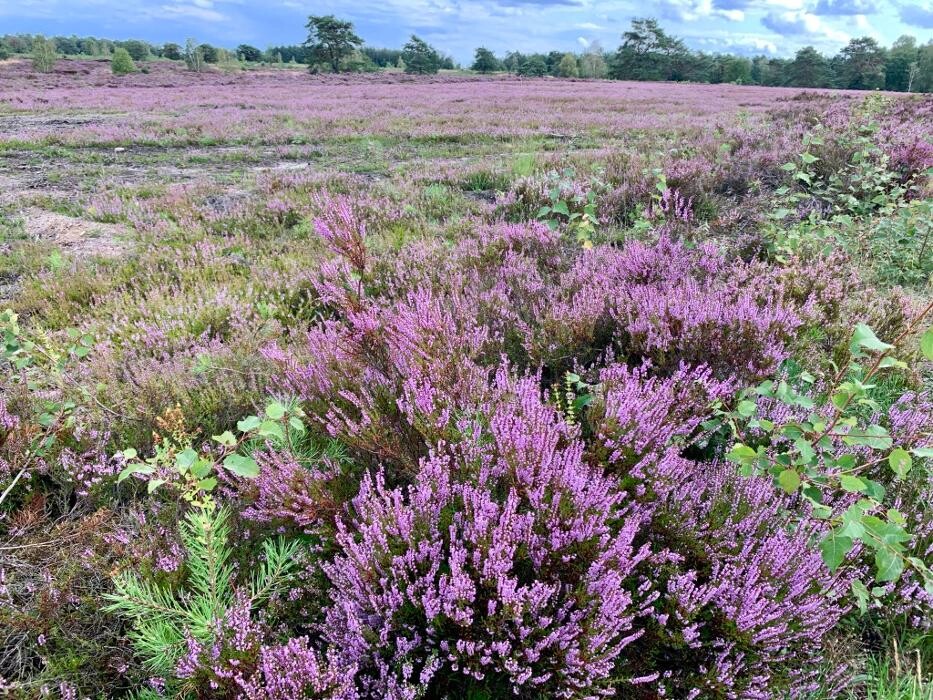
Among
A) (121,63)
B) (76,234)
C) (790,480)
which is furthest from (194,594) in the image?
(121,63)

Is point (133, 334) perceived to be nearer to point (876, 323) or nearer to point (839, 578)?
point (839, 578)

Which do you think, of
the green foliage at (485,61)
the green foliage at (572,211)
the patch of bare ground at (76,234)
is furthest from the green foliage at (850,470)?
the green foliage at (485,61)

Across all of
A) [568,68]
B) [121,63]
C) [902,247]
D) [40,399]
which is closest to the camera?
[40,399]

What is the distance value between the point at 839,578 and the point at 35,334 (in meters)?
4.82

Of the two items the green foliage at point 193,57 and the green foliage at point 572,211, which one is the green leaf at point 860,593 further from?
the green foliage at point 193,57

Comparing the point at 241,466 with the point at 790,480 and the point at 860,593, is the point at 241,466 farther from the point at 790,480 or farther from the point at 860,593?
the point at 860,593

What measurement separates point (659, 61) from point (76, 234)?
263ft

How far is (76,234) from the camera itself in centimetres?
610

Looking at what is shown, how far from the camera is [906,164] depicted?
663 centimetres

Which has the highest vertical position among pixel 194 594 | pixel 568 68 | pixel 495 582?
pixel 568 68

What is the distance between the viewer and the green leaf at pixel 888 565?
50.3 inches

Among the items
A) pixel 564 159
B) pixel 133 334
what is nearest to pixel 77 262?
pixel 133 334

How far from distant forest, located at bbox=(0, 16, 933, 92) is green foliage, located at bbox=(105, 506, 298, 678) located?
64.0 m

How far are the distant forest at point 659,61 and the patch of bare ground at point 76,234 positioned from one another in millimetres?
61492
